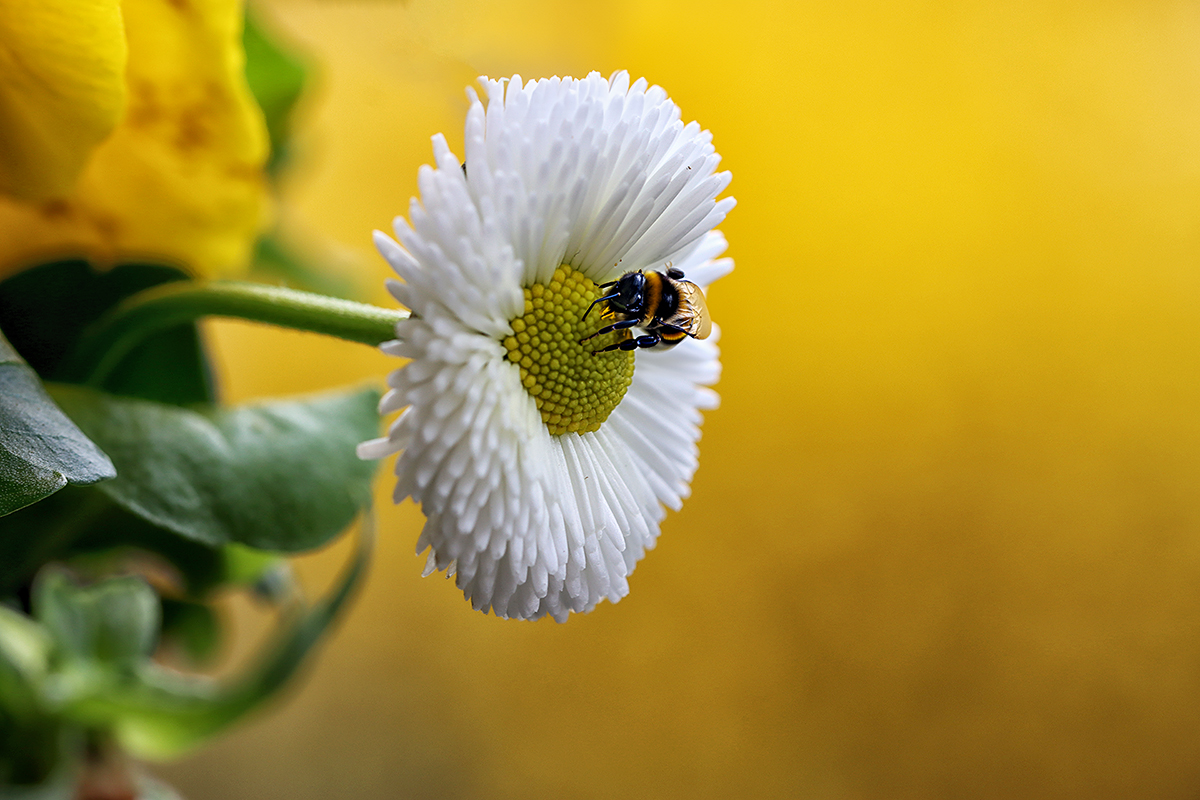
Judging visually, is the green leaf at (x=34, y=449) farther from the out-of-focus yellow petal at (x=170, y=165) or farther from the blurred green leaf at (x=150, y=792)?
the blurred green leaf at (x=150, y=792)

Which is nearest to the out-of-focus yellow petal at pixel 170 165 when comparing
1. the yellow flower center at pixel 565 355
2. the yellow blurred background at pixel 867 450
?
the yellow flower center at pixel 565 355

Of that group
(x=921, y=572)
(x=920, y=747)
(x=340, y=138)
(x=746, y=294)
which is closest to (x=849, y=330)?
(x=746, y=294)

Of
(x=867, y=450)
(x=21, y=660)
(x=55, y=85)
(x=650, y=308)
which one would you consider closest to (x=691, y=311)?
(x=650, y=308)

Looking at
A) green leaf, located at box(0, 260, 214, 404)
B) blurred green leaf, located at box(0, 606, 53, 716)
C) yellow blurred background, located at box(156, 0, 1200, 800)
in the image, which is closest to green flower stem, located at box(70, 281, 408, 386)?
green leaf, located at box(0, 260, 214, 404)

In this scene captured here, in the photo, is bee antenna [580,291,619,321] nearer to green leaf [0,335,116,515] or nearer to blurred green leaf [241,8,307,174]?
green leaf [0,335,116,515]

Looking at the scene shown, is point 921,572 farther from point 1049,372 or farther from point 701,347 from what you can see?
point 701,347

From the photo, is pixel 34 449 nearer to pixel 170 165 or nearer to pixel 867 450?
pixel 170 165
